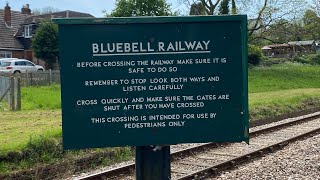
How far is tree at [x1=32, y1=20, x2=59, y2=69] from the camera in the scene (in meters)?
43.6

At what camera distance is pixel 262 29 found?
146 feet

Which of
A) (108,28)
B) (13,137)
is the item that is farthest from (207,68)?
(13,137)

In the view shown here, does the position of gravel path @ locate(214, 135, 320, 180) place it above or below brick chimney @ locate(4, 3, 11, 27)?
below

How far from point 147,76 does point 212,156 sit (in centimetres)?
688

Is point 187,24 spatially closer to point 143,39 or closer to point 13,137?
point 143,39

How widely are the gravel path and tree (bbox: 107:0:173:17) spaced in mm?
37104

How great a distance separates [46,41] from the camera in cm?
4366

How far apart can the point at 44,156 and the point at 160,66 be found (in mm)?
6449

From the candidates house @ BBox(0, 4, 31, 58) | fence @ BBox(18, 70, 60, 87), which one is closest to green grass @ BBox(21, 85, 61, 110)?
fence @ BBox(18, 70, 60, 87)

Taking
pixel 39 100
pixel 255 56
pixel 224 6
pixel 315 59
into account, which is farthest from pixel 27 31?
pixel 315 59

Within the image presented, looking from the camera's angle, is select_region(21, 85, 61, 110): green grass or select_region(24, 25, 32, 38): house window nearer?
select_region(21, 85, 61, 110): green grass

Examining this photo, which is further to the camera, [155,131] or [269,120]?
[269,120]

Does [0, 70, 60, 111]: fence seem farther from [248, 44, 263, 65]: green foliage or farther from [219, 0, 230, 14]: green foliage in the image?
[248, 44, 263, 65]: green foliage

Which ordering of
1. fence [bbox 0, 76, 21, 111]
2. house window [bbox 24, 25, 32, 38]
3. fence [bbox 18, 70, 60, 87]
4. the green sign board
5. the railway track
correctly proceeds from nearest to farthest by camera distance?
the green sign board
the railway track
fence [bbox 0, 76, 21, 111]
fence [bbox 18, 70, 60, 87]
house window [bbox 24, 25, 32, 38]
